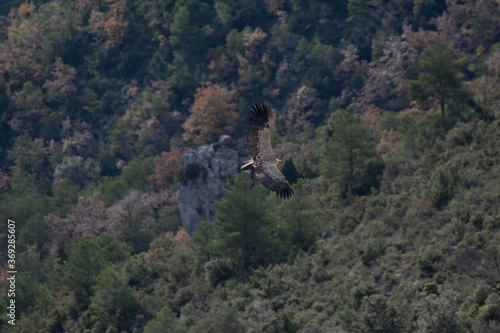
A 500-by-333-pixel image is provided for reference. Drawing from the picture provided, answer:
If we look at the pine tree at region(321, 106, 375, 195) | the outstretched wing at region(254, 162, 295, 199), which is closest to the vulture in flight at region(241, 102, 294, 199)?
the outstretched wing at region(254, 162, 295, 199)

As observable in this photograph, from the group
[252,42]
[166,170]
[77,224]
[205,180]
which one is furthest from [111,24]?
[205,180]

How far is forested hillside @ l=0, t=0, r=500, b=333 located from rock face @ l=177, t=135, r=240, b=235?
4.18 feet

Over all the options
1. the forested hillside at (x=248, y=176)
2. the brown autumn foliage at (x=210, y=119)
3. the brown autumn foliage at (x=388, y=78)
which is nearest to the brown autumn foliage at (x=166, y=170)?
the forested hillside at (x=248, y=176)

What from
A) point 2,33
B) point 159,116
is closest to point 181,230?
point 159,116

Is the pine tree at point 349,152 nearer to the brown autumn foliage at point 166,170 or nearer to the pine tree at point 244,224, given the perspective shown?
the pine tree at point 244,224

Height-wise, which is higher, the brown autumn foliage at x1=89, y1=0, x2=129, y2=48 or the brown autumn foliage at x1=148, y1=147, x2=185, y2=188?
the brown autumn foliage at x1=89, y1=0, x2=129, y2=48

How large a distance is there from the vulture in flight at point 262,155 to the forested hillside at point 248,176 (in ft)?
34.1

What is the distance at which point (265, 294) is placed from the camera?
45.7 meters

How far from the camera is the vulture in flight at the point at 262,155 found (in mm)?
26984

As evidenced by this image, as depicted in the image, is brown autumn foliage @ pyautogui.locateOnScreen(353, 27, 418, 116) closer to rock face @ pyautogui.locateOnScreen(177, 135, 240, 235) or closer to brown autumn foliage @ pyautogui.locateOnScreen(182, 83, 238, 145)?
brown autumn foliage @ pyautogui.locateOnScreen(182, 83, 238, 145)

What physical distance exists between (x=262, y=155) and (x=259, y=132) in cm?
81

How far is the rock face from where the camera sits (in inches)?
2517

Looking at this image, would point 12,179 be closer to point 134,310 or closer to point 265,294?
point 134,310

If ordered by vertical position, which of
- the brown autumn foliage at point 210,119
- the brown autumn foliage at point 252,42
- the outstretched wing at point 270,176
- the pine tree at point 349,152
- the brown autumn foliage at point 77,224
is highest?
the brown autumn foliage at point 252,42
